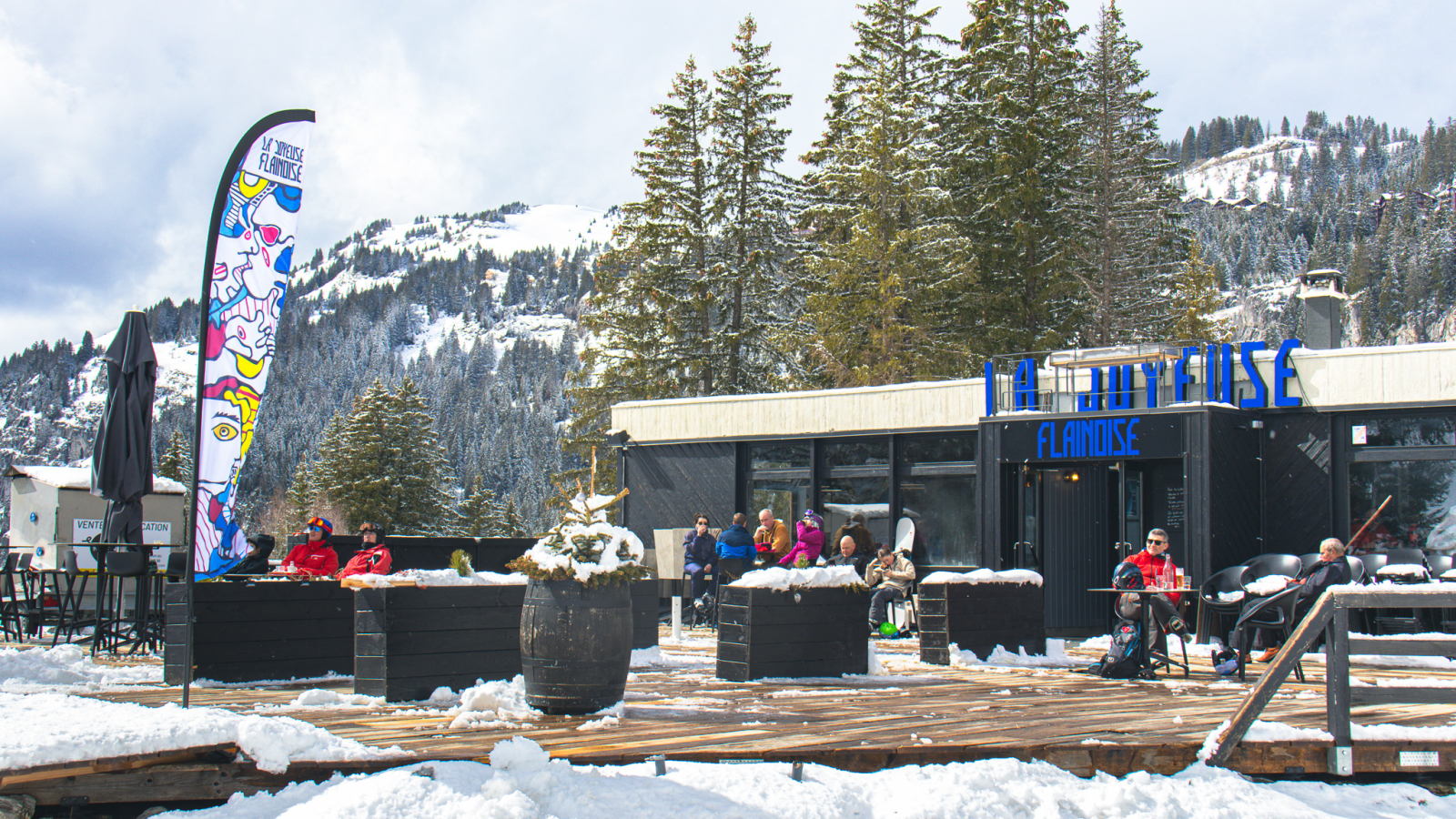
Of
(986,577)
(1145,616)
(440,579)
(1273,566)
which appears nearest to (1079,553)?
(1273,566)

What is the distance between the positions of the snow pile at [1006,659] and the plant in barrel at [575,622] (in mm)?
4325

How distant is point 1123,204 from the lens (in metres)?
28.5

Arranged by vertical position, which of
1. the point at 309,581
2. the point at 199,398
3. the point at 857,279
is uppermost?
the point at 857,279

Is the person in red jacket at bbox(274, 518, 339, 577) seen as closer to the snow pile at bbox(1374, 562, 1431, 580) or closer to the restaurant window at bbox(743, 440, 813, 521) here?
the restaurant window at bbox(743, 440, 813, 521)

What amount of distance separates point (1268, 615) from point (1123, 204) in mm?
20833

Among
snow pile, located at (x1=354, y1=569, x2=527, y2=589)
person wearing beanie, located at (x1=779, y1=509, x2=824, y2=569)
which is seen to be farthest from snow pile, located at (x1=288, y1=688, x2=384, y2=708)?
person wearing beanie, located at (x1=779, y1=509, x2=824, y2=569)

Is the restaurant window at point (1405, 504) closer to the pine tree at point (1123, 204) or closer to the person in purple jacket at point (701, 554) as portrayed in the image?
the person in purple jacket at point (701, 554)

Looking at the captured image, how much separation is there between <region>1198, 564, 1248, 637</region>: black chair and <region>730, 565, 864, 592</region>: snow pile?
380 centimetres

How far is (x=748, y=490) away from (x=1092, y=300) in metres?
13.8

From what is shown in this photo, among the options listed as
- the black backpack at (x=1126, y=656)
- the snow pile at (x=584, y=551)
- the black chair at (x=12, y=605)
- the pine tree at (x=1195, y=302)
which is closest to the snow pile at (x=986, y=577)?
the black backpack at (x=1126, y=656)

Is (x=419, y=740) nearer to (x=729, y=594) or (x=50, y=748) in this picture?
(x=50, y=748)

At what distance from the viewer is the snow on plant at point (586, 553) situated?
611 centimetres

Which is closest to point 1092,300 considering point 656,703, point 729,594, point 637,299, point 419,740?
point 637,299

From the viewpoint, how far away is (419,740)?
198 inches
